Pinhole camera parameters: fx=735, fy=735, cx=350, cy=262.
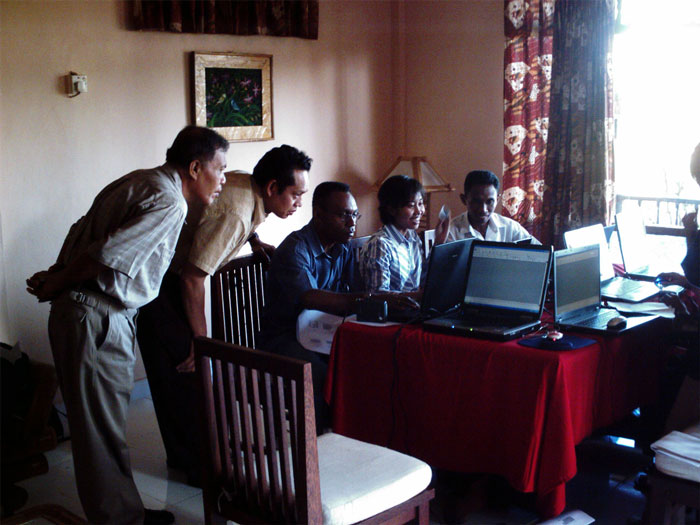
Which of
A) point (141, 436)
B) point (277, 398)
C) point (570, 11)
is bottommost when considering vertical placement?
point (141, 436)

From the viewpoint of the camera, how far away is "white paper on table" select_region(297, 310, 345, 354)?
2660 millimetres

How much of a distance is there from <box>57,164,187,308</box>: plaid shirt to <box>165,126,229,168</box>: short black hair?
0.08m

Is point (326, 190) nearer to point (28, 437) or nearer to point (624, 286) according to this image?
point (624, 286)

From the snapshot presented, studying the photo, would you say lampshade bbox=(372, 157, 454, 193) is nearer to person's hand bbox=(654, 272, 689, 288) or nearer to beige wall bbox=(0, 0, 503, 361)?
beige wall bbox=(0, 0, 503, 361)

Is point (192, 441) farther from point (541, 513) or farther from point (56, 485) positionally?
point (541, 513)

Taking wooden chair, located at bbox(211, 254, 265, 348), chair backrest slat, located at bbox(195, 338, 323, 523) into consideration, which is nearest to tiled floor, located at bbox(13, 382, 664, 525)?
wooden chair, located at bbox(211, 254, 265, 348)

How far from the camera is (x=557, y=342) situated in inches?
86.5

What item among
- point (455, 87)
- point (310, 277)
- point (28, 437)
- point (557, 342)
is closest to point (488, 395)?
point (557, 342)

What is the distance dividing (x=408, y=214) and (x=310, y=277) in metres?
0.52

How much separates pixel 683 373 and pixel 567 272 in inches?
21.5

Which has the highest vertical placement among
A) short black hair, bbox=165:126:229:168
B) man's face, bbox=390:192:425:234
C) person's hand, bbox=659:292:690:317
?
short black hair, bbox=165:126:229:168

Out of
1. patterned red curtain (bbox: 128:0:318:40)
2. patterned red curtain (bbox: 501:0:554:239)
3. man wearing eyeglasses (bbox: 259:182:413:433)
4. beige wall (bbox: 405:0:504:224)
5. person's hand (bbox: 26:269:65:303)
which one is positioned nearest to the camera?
person's hand (bbox: 26:269:65:303)

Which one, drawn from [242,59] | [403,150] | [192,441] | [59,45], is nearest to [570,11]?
[403,150]

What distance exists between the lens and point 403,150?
16.8ft
